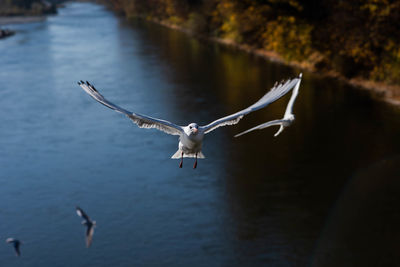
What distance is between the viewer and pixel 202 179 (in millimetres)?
31078

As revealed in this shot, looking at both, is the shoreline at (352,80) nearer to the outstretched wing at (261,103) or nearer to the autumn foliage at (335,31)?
the autumn foliage at (335,31)

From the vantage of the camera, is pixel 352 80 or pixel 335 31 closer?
pixel 335 31

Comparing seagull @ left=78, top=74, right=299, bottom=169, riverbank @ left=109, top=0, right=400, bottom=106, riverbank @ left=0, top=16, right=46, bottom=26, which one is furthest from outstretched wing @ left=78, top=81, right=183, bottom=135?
riverbank @ left=0, top=16, right=46, bottom=26

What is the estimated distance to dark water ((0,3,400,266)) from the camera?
2483 centimetres

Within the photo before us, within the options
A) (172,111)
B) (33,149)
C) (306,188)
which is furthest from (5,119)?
(306,188)

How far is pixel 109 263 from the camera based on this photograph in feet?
79.8

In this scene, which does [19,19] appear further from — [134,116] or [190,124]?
[190,124]

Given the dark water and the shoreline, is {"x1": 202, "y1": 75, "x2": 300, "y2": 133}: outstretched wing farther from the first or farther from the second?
the shoreline

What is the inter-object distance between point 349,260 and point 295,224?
3655 millimetres

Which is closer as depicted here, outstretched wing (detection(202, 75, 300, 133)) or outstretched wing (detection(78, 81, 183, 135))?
outstretched wing (detection(78, 81, 183, 135))

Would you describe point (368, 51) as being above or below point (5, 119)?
above

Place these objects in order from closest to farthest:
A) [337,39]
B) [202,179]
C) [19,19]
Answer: [202,179], [337,39], [19,19]

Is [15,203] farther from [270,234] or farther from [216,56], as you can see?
[216,56]

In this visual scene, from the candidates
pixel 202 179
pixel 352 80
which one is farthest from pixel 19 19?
pixel 202 179
